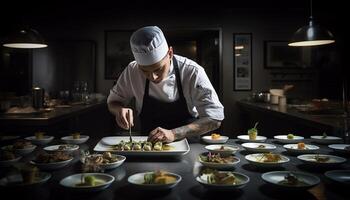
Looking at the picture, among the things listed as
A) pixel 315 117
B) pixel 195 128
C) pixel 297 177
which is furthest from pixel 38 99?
pixel 297 177

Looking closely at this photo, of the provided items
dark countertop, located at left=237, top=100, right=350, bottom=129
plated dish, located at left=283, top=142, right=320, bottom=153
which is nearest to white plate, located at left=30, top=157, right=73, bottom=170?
plated dish, located at left=283, top=142, right=320, bottom=153

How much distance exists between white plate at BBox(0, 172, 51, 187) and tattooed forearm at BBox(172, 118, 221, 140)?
2.97 ft

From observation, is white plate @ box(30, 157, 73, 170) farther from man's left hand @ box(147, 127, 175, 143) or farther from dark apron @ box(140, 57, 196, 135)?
dark apron @ box(140, 57, 196, 135)

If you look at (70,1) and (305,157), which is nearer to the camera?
(305,157)

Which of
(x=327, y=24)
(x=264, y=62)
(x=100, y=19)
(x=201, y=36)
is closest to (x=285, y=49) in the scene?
(x=264, y=62)

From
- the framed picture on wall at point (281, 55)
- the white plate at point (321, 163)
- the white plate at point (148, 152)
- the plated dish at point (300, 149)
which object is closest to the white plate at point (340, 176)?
the white plate at point (321, 163)

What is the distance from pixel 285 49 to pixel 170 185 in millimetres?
5966

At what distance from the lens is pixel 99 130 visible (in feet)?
22.3

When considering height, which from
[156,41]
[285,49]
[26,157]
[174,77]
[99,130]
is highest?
[285,49]

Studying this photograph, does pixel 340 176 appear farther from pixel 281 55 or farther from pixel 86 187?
pixel 281 55

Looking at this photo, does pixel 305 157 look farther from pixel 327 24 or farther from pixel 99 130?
pixel 327 24

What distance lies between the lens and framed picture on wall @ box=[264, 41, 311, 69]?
263 inches

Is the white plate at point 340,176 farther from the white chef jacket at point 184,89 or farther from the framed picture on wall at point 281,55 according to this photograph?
the framed picture on wall at point 281,55

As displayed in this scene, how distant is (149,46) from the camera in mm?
2289
